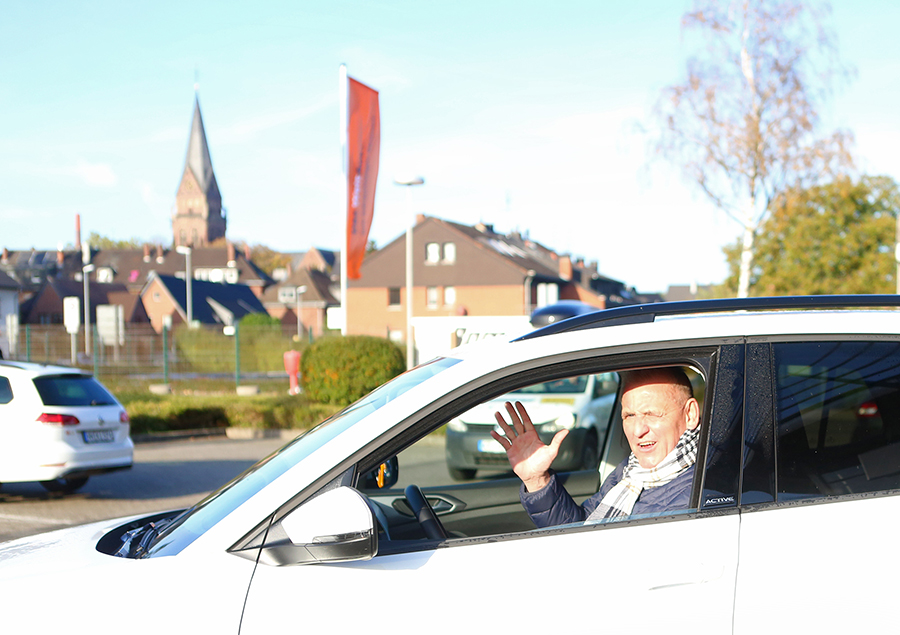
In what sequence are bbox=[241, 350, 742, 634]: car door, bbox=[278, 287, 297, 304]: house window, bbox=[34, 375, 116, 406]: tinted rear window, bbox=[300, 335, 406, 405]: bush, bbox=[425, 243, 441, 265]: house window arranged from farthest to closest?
bbox=[278, 287, 297, 304]: house window
bbox=[425, 243, 441, 265]: house window
bbox=[300, 335, 406, 405]: bush
bbox=[34, 375, 116, 406]: tinted rear window
bbox=[241, 350, 742, 634]: car door

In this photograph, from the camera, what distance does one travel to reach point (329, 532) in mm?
1944

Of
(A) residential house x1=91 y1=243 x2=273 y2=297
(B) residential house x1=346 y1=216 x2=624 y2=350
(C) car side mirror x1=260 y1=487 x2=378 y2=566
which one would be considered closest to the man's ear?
(C) car side mirror x1=260 y1=487 x2=378 y2=566

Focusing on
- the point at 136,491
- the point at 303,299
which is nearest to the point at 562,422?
the point at 136,491

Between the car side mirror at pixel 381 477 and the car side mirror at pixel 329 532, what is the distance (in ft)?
1.20

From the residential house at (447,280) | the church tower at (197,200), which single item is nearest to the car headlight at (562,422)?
the residential house at (447,280)

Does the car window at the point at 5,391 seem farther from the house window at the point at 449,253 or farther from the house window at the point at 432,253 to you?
the house window at the point at 432,253

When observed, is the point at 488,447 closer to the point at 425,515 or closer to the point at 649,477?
the point at 425,515

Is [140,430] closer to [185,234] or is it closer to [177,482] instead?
[177,482]

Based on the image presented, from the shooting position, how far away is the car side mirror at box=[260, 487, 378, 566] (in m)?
1.95

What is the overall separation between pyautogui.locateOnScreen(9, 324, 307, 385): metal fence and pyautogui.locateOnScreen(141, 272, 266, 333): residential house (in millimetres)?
56060

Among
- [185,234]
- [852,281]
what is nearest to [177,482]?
[852,281]

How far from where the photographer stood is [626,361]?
7.22 feet

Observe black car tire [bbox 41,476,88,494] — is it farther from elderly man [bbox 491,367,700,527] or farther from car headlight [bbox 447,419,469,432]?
elderly man [bbox 491,367,700,527]

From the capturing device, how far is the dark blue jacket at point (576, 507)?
7.36 feet
